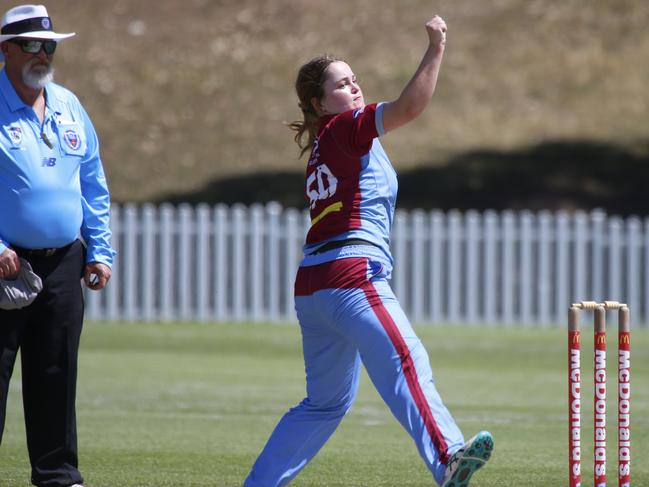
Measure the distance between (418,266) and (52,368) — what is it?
1222 centimetres

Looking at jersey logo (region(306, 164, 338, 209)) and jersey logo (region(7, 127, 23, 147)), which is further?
jersey logo (region(7, 127, 23, 147))

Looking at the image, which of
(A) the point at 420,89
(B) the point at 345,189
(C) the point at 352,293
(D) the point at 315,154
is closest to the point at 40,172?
(D) the point at 315,154

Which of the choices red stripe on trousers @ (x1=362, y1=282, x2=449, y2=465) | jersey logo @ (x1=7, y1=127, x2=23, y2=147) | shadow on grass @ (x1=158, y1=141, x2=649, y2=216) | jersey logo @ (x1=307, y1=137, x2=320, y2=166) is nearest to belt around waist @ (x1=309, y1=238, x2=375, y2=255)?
red stripe on trousers @ (x1=362, y1=282, x2=449, y2=465)

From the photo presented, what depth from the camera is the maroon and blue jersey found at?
5.59 metres

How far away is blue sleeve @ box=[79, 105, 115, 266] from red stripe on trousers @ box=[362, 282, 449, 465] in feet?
4.79

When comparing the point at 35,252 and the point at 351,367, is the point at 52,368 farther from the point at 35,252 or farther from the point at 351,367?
the point at 351,367

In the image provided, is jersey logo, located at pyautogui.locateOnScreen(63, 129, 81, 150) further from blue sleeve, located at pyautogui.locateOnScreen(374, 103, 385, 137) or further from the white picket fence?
the white picket fence

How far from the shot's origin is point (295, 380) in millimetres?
12664

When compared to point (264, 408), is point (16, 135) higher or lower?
higher

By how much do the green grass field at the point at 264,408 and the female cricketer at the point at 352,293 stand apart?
1.15m

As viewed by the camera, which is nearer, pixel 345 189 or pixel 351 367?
pixel 345 189

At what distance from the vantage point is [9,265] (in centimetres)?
586

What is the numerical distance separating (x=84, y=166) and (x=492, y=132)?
1989 centimetres

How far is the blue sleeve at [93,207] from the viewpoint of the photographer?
249 inches
